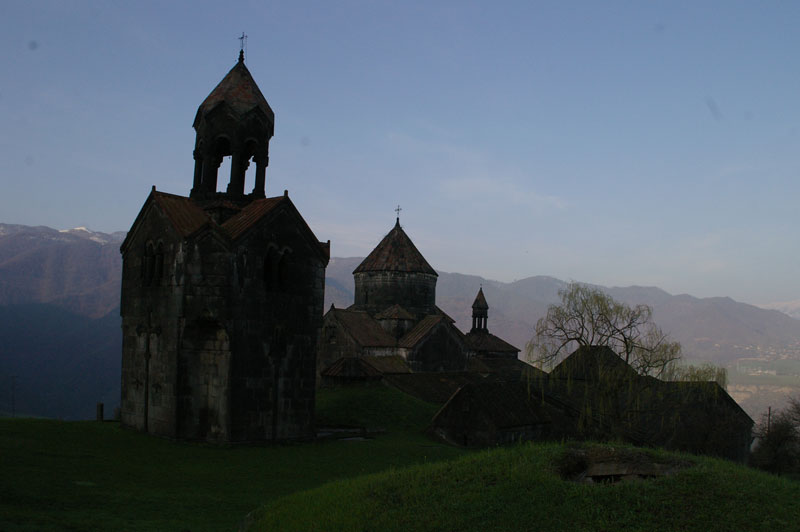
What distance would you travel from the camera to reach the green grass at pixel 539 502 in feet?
28.3

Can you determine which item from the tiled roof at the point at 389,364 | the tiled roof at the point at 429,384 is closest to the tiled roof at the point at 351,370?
the tiled roof at the point at 429,384

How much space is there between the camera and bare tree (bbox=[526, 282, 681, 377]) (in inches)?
1107

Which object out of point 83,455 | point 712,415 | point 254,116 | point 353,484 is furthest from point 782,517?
point 712,415

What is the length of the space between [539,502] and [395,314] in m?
35.9

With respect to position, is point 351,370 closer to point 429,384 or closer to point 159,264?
point 429,384

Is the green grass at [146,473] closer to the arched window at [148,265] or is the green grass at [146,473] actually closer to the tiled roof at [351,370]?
the arched window at [148,265]

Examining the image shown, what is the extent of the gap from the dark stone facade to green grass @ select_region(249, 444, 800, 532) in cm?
951

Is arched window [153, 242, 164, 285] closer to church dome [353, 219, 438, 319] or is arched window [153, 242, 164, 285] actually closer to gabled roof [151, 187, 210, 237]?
gabled roof [151, 187, 210, 237]

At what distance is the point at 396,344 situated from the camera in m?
44.2

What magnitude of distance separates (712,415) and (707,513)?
101 feet

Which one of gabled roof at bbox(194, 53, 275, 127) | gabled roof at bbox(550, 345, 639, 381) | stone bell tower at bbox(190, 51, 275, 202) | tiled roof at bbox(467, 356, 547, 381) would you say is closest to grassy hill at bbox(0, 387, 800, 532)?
stone bell tower at bbox(190, 51, 275, 202)

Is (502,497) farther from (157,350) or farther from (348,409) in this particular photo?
(348,409)

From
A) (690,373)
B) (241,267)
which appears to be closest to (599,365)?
(690,373)

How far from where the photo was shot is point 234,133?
23406 millimetres
